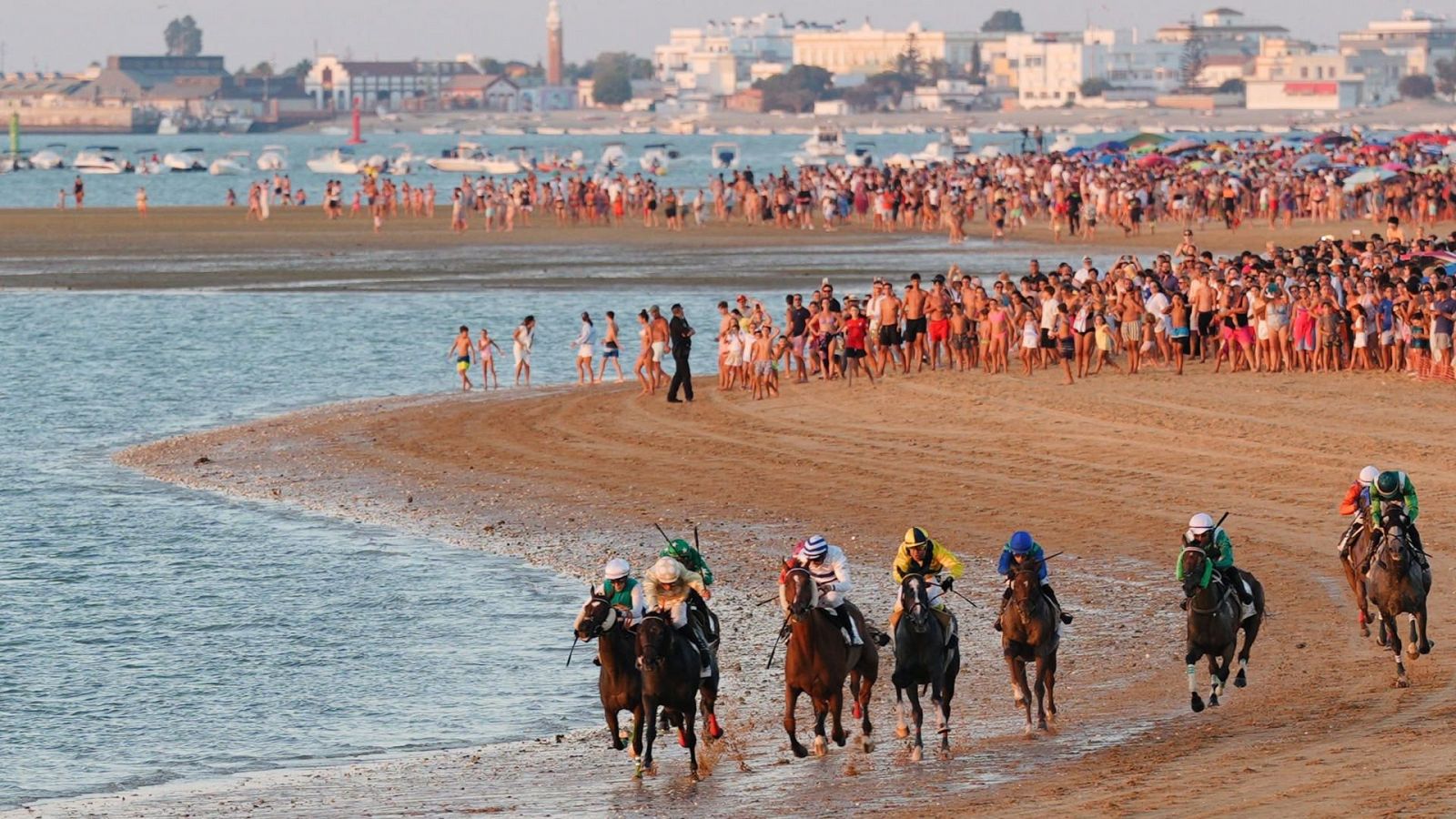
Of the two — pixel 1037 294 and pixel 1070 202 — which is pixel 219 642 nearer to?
pixel 1037 294

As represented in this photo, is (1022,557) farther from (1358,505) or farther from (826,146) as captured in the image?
(826,146)

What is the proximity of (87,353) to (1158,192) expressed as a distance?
34.0 metres

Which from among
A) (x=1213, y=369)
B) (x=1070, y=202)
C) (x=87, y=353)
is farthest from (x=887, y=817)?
(x=1070, y=202)

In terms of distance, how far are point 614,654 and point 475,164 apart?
12896cm

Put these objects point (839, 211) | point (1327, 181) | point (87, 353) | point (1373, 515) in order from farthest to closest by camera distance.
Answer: point (839, 211) < point (1327, 181) < point (87, 353) < point (1373, 515)

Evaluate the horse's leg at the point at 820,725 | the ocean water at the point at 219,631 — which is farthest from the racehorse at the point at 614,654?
the ocean water at the point at 219,631

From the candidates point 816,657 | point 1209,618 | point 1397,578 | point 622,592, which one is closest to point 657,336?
point 1397,578

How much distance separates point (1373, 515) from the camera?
51.5 ft

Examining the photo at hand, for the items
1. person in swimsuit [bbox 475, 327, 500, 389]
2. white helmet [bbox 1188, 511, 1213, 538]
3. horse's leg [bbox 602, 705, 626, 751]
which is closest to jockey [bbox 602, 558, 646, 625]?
horse's leg [bbox 602, 705, 626, 751]

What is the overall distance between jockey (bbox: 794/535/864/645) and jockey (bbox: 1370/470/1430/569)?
3.95m

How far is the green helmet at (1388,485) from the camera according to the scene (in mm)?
15328

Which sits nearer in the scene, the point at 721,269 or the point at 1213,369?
the point at 1213,369

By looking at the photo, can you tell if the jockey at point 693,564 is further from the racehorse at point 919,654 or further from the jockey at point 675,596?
the racehorse at point 919,654

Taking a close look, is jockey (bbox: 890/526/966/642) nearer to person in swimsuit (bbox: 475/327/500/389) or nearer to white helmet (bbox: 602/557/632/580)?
white helmet (bbox: 602/557/632/580)
